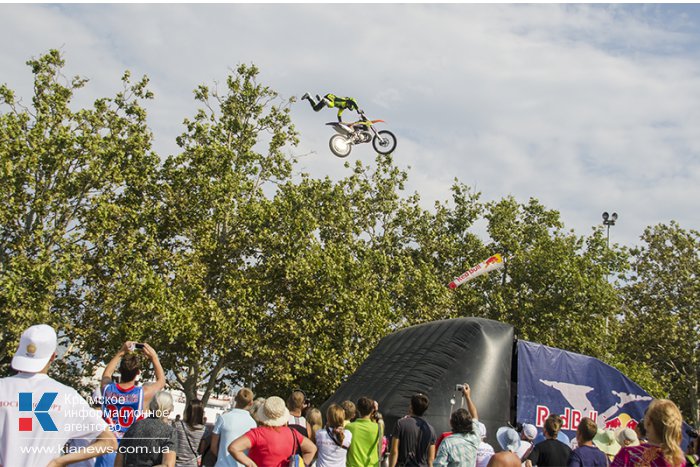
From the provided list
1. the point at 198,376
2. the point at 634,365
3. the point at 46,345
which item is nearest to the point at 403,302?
the point at 198,376

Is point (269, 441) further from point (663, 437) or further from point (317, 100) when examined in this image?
point (317, 100)

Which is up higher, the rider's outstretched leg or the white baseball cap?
the rider's outstretched leg

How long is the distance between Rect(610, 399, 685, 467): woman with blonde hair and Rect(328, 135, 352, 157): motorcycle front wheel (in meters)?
13.5

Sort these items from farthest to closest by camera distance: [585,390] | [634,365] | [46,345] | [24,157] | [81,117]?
[634,365], [81,117], [24,157], [585,390], [46,345]

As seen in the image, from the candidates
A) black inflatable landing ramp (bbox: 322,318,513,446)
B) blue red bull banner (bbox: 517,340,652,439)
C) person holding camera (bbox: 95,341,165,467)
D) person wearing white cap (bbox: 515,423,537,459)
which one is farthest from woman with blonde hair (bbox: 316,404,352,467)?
blue red bull banner (bbox: 517,340,652,439)

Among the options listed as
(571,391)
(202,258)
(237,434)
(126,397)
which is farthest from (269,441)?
(202,258)

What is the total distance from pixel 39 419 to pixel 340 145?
13999 mm

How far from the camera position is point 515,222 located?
42.8 meters

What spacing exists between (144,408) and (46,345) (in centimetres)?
275

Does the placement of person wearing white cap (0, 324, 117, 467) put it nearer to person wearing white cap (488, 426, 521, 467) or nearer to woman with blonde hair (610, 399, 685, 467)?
woman with blonde hair (610, 399, 685, 467)

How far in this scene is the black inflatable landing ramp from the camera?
43.4 ft

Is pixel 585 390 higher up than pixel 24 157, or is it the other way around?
pixel 24 157

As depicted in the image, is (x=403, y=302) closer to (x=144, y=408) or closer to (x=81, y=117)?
(x=81, y=117)

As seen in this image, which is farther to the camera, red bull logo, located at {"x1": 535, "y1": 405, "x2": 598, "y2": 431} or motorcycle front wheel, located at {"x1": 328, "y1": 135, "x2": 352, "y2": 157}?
motorcycle front wheel, located at {"x1": 328, "y1": 135, "x2": 352, "y2": 157}
